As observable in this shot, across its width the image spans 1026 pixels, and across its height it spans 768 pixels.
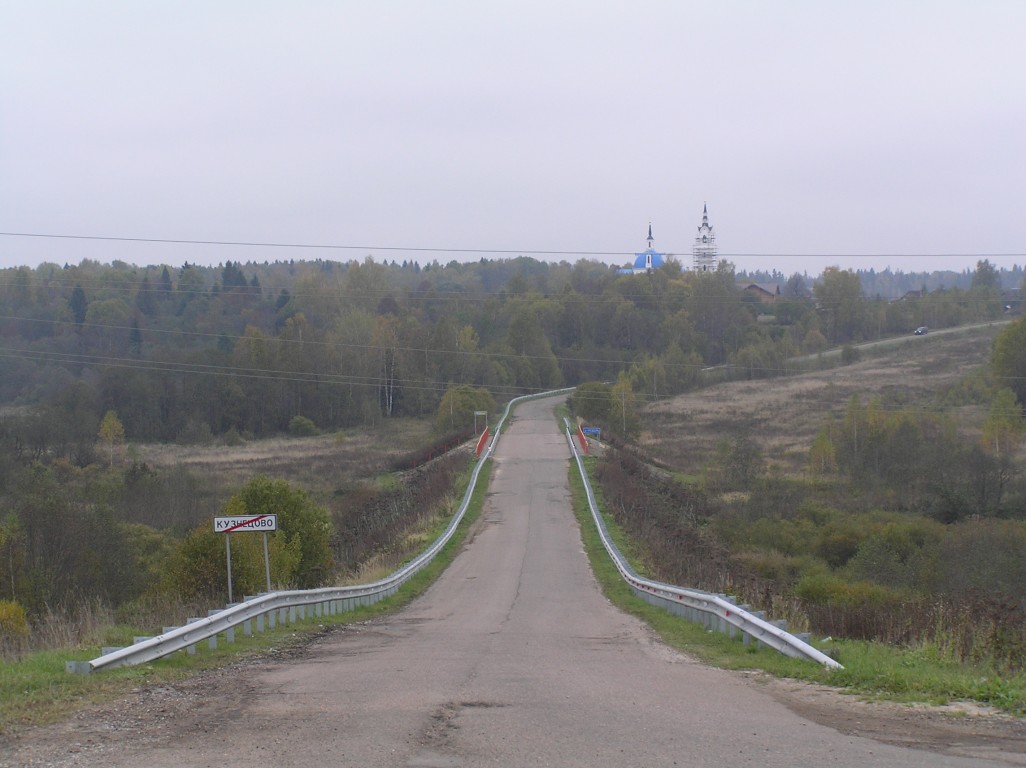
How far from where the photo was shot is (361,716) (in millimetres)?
7586

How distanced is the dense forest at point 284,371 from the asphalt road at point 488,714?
1026 centimetres

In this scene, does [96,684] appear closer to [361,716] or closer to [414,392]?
[361,716]

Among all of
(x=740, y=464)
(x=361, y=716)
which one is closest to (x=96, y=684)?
(x=361, y=716)

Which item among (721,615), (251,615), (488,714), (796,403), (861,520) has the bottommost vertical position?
(861,520)

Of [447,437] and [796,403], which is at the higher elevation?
[796,403]

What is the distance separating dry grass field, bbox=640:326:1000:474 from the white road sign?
4865 cm

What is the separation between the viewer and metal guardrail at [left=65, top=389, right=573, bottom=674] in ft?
31.0

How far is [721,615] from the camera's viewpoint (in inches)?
539

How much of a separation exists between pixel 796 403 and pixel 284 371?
1746 inches

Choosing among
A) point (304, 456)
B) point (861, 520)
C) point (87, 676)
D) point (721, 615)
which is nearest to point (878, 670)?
point (721, 615)

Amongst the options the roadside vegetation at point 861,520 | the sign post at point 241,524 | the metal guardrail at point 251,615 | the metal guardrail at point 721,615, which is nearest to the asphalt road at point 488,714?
the metal guardrail at point 251,615

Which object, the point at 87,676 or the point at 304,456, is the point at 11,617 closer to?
the point at 87,676

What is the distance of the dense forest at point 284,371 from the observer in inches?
1271

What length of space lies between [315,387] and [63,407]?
26968 millimetres
